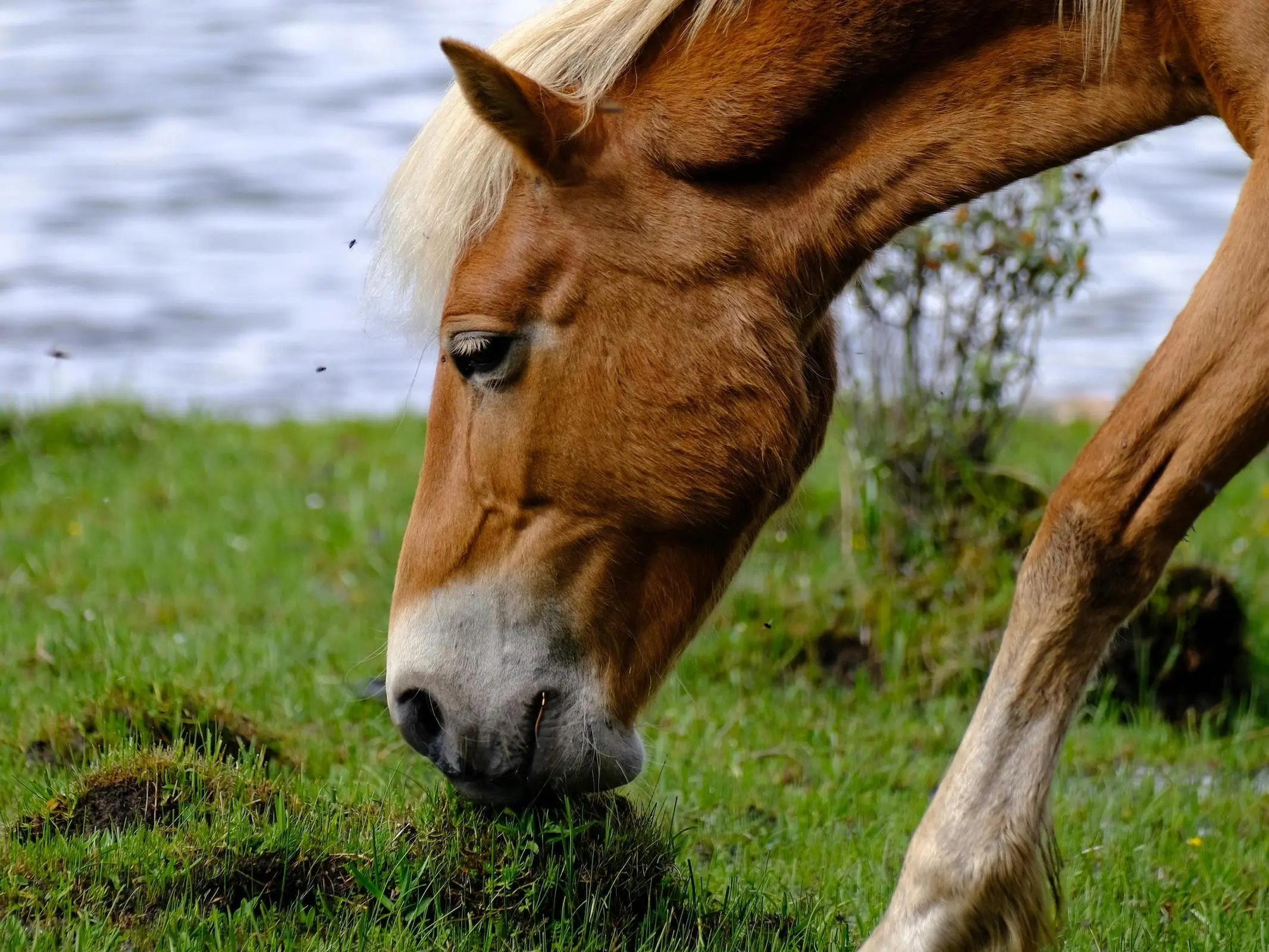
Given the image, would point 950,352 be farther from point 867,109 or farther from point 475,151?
point 475,151

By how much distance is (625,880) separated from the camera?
10.2ft

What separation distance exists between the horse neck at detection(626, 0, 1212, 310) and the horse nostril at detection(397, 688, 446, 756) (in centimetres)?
112

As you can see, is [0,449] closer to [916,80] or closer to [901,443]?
[901,443]

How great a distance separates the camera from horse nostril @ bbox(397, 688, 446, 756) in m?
3.09

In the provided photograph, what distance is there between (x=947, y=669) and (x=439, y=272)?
2.50 m

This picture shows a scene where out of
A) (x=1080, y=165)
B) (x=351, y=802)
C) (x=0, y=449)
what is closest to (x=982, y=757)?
Answer: (x=351, y=802)

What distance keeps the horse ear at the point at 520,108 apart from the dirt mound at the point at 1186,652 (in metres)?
2.76

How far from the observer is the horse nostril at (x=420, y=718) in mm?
3090

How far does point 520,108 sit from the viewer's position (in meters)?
3.04

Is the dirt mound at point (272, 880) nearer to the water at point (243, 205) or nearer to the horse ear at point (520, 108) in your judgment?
the horse ear at point (520, 108)

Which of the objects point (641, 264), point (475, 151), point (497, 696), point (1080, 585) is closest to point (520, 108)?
point (475, 151)

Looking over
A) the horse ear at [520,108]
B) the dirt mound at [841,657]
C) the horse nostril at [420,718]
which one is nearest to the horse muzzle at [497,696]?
the horse nostril at [420,718]

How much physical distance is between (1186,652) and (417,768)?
256 cm

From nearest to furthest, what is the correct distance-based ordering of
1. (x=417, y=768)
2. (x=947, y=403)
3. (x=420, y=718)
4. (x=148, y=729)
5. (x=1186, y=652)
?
(x=420, y=718), (x=148, y=729), (x=417, y=768), (x=1186, y=652), (x=947, y=403)
